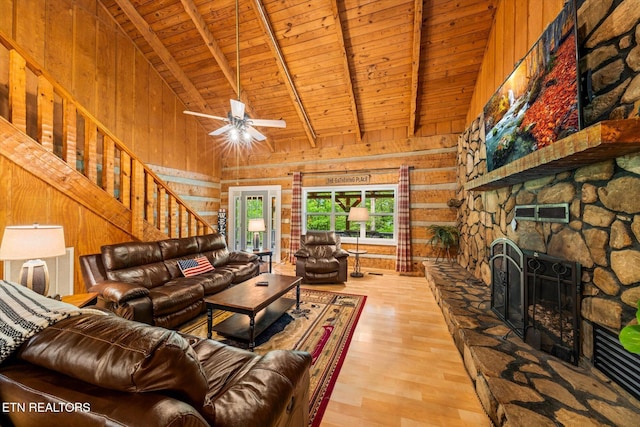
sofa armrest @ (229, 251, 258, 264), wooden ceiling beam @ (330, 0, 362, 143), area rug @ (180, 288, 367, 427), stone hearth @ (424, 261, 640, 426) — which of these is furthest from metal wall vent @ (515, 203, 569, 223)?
sofa armrest @ (229, 251, 258, 264)

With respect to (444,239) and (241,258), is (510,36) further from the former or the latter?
(241,258)

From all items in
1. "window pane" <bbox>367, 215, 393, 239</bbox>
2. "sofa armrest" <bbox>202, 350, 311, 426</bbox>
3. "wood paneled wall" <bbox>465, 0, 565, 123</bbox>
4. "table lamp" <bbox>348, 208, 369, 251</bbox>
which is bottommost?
"sofa armrest" <bbox>202, 350, 311, 426</bbox>

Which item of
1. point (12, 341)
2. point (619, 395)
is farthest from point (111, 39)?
point (619, 395)

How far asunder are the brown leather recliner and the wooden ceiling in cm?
271

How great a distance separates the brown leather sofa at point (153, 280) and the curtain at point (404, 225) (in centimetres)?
314

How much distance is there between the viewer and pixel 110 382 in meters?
0.75

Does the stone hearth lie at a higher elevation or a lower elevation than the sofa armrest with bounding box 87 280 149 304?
lower

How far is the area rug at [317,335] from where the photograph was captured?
1.92m

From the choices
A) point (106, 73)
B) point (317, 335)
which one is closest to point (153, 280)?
point (317, 335)

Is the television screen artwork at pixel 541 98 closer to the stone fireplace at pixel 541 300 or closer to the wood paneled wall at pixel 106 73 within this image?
the stone fireplace at pixel 541 300

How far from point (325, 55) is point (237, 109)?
7.51ft

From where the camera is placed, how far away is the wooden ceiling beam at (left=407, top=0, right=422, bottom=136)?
339 cm

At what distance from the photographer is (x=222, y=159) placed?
7094mm

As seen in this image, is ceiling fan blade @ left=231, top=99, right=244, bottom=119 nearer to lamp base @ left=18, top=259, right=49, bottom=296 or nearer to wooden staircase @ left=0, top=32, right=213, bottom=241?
wooden staircase @ left=0, top=32, right=213, bottom=241
